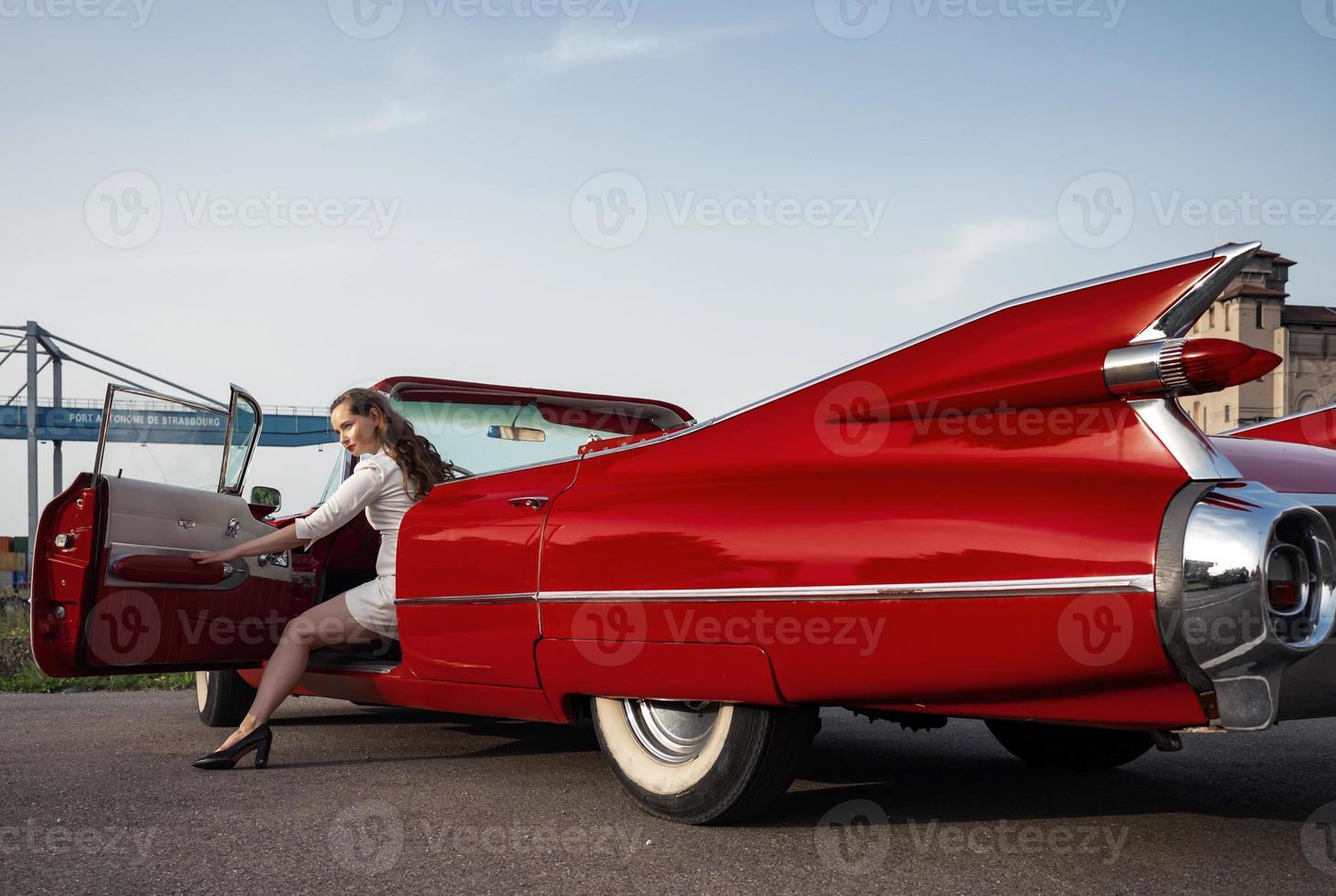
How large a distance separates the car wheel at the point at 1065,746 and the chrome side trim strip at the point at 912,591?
4.73 ft

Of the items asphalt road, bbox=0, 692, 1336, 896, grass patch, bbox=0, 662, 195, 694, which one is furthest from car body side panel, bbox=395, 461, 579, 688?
grass patch, bbox=0, 662, 195, 694

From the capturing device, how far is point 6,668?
8984mm

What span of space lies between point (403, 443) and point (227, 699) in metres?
1.82

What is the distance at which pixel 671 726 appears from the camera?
127 inches

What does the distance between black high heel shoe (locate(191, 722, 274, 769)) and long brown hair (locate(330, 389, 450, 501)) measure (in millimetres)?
1011

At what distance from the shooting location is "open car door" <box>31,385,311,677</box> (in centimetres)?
420

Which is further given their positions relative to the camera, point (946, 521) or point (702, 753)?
point (702, 753)

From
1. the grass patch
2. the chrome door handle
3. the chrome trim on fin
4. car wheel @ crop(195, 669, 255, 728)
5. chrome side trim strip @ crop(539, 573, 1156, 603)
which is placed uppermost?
the chrome trim on fin

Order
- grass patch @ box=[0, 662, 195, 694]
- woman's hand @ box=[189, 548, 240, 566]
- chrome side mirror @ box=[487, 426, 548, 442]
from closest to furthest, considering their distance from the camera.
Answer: woman's hand @ box=[189, 548, 240, 566] → chrome side mirror @ box=[487, 426, 548, 442] → grass patch @ box=[0, 662, 195, 694]

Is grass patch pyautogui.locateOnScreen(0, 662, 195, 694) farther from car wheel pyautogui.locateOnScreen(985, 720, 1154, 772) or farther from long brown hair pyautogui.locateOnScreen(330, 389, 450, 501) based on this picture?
car wheel pyautogui.locateOnScreen(985, 720, 1154, 772)

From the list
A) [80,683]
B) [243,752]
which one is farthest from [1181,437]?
[80,683]

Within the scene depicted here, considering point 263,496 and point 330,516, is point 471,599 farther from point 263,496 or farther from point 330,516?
point 263,496

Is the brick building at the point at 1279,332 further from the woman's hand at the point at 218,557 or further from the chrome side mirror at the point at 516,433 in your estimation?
the woman's hand at the point at 218,557

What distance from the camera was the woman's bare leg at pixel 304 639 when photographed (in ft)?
14.1
